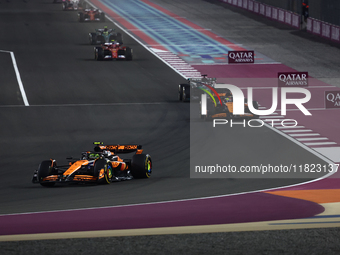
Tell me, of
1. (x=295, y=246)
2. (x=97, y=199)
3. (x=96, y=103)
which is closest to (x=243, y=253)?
(x=295, y=246)

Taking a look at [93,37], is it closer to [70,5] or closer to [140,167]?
[70,5]

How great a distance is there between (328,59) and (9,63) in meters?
21.4

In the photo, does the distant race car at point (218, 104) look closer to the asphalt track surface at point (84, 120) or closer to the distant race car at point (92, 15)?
the asphalt track surface at point (84, 120)

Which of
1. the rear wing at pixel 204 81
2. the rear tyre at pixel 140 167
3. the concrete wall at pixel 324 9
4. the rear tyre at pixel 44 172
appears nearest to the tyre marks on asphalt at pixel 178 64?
the rear wing at pixel 204 81

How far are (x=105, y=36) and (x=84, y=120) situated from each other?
69.3ft

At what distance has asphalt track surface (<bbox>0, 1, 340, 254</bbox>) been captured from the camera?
1648cm

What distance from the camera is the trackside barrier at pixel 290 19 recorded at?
53.4 metres

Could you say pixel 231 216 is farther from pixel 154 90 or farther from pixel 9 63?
pixel 9 63

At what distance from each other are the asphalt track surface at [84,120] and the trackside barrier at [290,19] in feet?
50.8

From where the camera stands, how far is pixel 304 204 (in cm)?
1409

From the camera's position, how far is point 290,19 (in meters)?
61.3

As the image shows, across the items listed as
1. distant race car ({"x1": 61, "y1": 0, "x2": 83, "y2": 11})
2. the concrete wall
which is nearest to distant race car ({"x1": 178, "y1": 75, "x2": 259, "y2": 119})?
the concrete wall

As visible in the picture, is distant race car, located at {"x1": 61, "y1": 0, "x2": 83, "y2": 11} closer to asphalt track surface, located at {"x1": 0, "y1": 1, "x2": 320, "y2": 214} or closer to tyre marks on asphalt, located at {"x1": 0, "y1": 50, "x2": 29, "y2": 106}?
asphalt track surface, located at {"x1": 0, "y1": 1, "x2": 320, "y2": 214}

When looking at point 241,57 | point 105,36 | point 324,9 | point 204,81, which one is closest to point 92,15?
point 105,36
